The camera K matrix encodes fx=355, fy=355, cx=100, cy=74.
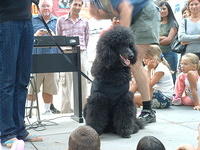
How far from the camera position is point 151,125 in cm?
385

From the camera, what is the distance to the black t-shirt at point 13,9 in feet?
9.12

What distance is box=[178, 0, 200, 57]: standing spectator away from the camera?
5.40 metres

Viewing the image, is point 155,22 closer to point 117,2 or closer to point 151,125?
point 117,2

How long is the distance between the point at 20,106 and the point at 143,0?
5.45 ft

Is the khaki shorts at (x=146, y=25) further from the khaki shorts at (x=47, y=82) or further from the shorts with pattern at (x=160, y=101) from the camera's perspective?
the khaki shorts at (x=47, y=82)

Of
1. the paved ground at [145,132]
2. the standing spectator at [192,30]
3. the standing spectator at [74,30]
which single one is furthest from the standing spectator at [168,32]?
the paved ground at [145,132]

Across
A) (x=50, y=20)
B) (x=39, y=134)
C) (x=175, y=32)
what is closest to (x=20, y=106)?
(x=39, y=134)

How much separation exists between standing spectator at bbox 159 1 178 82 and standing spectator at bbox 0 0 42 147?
3.37m

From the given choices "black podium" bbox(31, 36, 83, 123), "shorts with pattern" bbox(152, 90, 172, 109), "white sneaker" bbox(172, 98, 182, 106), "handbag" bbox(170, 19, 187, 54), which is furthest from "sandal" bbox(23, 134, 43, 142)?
"handbag" bbox(170, 19, 187, 54)

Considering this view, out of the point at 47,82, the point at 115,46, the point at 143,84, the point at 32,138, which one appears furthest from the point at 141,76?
the point at 47,82

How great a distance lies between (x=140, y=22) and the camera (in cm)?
379

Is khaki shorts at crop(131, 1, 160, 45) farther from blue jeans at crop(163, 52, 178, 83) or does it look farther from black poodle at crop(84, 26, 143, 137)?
blue jeans at crop(163, 52, 178, 83)

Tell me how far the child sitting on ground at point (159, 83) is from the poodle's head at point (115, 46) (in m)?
1.60

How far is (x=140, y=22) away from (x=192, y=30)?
1927 mm
